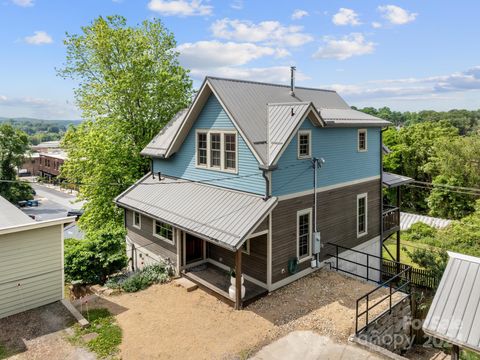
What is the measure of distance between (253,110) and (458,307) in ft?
32.4

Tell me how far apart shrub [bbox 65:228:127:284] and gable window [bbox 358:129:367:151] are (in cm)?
1249

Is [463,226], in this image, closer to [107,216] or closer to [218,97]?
[218,97]

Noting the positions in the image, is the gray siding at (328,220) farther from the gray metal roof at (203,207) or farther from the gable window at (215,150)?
the gable window at (215,150)

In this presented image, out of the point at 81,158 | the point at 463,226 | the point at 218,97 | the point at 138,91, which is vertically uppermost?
the point at 138,91

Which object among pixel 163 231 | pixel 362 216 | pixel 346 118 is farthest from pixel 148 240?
pixel 346 118

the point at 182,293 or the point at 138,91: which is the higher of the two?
the point at 138,91

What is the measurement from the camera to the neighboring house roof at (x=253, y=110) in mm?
13430

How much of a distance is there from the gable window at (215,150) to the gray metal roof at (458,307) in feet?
30.5

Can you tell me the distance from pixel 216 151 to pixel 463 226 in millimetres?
24118

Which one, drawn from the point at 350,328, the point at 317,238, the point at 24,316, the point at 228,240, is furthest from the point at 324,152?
the point at 24,316

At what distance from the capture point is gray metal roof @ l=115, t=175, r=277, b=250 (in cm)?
1196

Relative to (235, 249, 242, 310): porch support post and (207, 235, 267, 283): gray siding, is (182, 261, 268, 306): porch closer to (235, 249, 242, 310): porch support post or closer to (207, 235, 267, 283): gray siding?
(235, 249, 242, 310): porch support post

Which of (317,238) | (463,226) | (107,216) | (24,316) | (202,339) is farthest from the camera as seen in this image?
(463,226)

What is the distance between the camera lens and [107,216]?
73.9ft
